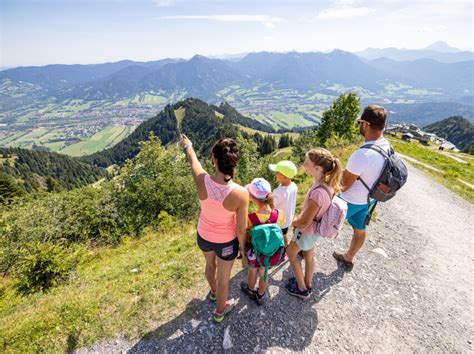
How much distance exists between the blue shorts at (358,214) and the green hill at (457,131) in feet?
593

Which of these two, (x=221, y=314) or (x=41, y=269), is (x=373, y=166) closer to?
(x=221, y=314)

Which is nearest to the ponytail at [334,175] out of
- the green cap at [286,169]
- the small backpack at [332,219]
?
the small backpack at [332,219]

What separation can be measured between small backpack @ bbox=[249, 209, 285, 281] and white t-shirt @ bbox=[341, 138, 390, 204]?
2050 mm

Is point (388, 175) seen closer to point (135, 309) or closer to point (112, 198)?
point (135, 309)

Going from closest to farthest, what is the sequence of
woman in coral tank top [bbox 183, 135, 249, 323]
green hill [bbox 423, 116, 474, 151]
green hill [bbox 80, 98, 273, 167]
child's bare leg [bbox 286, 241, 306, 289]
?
woman in coral tank top [bbox 183, 135, 249, 323] → child's bare leg [bbox 286, 241, 306, 289] → green hill [bbox 423, 116, 474, 151] → green hill [bbox 80, 98, 273, 167]

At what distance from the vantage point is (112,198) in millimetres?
19672

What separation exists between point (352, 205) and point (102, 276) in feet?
26.3

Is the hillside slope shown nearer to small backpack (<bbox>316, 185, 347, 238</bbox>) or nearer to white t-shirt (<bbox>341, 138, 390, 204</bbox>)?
small backpack (<bbox>316, 185, 347, 238</bbox>)

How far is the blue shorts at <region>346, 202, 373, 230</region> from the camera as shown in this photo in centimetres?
567

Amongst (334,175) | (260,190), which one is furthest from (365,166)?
(260,190)

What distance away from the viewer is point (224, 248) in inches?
173

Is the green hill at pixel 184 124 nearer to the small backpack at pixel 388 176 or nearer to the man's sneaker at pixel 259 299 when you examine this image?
the small backpack at pixel 388 176

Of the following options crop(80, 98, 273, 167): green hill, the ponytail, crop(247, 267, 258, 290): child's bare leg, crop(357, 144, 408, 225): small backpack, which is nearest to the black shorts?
crop(247, 267, 258, 290): child's bare leg

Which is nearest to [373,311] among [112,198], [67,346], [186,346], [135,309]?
[186,346]
